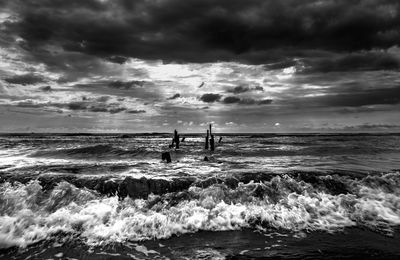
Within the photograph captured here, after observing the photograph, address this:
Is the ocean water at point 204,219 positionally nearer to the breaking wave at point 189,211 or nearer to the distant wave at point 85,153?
the breaking wave at point 189,211

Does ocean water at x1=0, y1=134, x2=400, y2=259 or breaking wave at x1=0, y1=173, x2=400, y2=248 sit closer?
ocean water at x1=0, y1=134, x2=400, y2=259

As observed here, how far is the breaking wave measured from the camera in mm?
8820

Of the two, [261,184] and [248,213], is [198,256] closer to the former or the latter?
[248,213]

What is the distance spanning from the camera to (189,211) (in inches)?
401

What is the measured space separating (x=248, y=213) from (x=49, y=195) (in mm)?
7744

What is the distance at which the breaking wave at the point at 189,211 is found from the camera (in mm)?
8820

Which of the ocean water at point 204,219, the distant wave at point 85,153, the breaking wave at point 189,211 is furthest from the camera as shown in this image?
the distant wave at point 85,153

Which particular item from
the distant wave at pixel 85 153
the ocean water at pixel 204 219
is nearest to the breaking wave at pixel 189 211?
the ocean water at pixel 204 219

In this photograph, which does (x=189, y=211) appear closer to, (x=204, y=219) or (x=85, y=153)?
(x=204, y=219)

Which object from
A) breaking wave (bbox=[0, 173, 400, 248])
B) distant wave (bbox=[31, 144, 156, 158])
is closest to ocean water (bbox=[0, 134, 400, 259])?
breaking wave (bbox=[0, 173, 400, 248])

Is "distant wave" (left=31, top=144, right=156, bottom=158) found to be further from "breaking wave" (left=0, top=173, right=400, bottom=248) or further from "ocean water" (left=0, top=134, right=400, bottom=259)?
"breaking wave" (left=0, top=173, right=400, bottom=248)

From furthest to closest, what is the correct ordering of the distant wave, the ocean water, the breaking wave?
1. the distant wave
2. the breaking wave
3. the ocean water

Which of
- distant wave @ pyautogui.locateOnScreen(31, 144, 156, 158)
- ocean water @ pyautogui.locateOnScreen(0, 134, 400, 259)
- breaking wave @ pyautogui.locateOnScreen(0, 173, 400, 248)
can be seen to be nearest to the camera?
ocean water @ pyautogui.locateOnScreen(0, 134, 400, 259)

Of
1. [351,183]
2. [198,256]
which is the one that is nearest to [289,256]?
[198,256]
